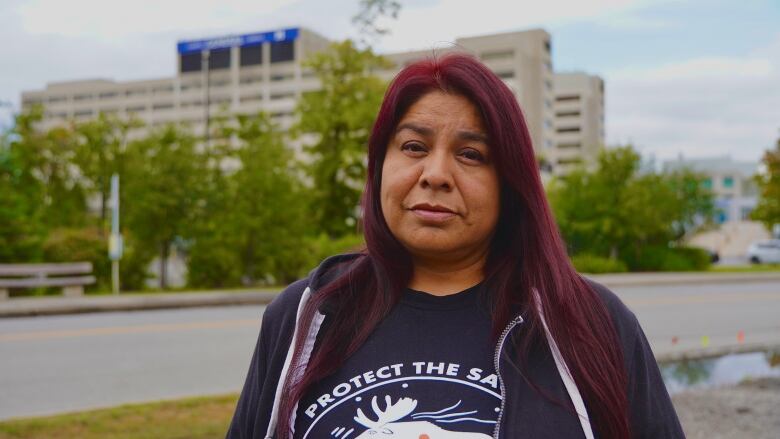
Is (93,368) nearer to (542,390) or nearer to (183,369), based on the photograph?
(183,369)

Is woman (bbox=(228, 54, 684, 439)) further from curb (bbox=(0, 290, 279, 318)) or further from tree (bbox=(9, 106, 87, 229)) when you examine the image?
tree (bbox=(9, 106, 87, 229))

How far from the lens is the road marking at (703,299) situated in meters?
16.2

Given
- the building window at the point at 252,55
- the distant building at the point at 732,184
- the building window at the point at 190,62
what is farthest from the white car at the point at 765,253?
the building window at the point at 190,62

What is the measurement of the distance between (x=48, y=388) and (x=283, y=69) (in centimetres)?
10779

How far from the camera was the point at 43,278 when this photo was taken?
A: 17.5 meters

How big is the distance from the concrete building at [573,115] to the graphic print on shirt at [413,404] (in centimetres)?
11762

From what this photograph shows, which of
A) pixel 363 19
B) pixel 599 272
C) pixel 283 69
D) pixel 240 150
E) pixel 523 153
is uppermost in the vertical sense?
pixel 283 69

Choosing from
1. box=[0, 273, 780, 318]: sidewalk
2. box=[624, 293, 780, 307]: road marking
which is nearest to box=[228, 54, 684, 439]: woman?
box=[0, 273, 780, 318]: sidewalk

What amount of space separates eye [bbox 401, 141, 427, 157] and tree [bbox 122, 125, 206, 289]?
1869 cm

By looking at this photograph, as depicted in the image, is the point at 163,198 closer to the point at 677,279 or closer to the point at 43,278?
the point at 43,278

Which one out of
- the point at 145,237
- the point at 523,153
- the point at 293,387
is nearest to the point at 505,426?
the point at 293,387

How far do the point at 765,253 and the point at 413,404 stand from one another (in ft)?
153

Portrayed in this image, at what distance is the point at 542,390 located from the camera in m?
1.80

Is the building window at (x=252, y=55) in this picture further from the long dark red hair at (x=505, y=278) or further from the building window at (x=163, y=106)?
the long dark red hair at (x=505, y=278)
